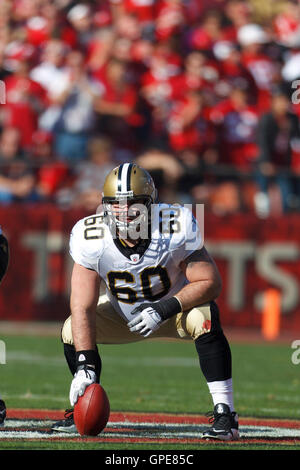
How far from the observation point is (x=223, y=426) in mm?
5445

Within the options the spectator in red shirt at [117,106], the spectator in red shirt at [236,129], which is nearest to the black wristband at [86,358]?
the spectator in red shirt at [117,106]

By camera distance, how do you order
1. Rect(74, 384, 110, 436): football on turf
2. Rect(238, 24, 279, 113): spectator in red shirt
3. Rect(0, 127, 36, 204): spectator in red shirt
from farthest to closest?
Rect(238, 24, 279, 113): spectator in red shirt → Rect(0, 127, 36, 204): spectator in red shirt → Rect(74, 384, 110, 436): football on turf

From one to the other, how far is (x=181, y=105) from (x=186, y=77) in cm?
52

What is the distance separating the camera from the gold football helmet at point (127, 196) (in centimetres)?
569

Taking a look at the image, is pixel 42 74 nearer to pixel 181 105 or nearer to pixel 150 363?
pixel 181 105

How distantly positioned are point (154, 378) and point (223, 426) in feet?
11.4

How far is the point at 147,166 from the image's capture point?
12547mm

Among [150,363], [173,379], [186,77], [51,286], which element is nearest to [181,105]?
[186,77]

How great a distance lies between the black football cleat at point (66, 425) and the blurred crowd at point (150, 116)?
6.87m

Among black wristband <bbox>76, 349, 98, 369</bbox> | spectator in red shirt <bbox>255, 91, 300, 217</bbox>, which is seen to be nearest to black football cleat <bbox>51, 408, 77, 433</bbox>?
black wristband <bbox>76, 349, 98, 369</bbox>


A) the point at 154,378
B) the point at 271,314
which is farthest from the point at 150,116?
the point at 154,378

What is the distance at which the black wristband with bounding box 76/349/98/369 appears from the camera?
557 centimetres

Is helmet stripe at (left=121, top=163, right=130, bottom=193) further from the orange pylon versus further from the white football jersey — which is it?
the orange pylon

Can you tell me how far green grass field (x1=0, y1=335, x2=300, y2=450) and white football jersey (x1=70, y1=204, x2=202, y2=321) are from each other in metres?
1.12
